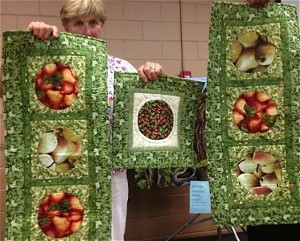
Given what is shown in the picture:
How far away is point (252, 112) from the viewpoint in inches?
69.7

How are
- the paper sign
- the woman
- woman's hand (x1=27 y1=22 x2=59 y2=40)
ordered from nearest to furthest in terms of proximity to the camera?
woman's hand (x1=27 y1=22 x2=59 y2=40) → the woman → the paper sign

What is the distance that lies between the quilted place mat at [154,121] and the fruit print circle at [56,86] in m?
0.20

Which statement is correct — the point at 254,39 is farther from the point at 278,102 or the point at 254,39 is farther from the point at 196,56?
the point at 196,56

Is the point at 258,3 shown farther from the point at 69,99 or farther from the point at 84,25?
the point at 69,99

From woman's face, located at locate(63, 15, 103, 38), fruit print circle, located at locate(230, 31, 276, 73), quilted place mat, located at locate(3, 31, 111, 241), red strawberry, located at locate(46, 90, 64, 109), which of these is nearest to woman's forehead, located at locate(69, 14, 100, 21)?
woman's face, located at locate(63, 15, 103, 38)

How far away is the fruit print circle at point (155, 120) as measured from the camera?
6.17 ft

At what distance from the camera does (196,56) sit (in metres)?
3.29

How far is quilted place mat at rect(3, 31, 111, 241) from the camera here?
1696 millimetres

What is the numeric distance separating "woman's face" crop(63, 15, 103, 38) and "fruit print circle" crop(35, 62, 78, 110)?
0.64ft

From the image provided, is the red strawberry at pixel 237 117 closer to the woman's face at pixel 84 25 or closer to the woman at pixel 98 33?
the woman at pixel 98 33

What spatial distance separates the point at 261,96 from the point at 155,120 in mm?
476

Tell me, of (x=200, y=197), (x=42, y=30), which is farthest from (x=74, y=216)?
(x=200, y=197)

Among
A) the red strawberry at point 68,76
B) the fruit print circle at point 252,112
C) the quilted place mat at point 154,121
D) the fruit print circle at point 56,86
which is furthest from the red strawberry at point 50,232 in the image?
the fruit print circle at point 252,112

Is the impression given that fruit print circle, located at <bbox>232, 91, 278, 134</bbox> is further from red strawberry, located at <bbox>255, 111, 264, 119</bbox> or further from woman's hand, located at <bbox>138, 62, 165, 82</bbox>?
woman's hand, located at <bbox>138, 62, 165, 82</bbox>
